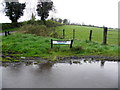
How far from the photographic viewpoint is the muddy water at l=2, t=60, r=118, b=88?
360cm

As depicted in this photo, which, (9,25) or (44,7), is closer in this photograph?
(44,7)

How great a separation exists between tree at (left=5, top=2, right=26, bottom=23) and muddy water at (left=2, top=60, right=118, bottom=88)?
2249 cm

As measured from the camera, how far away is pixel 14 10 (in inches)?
992

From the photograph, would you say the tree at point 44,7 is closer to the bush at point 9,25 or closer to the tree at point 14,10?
the tree at point 14,10

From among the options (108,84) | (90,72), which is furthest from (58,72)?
(108,84)

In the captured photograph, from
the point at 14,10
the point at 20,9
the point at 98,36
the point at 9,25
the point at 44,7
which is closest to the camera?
the point at 98,36

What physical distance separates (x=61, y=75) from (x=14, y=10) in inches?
954

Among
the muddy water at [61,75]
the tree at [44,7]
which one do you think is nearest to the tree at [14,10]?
the tree at [44,7]

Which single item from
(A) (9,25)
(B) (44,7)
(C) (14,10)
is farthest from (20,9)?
(B) (44,7)

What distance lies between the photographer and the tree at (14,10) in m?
24.7

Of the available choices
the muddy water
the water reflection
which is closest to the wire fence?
the muddy water

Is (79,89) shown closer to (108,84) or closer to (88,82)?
(88,82)

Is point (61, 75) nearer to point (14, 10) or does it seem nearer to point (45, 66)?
point (45, 66)

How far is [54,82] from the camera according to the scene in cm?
373
